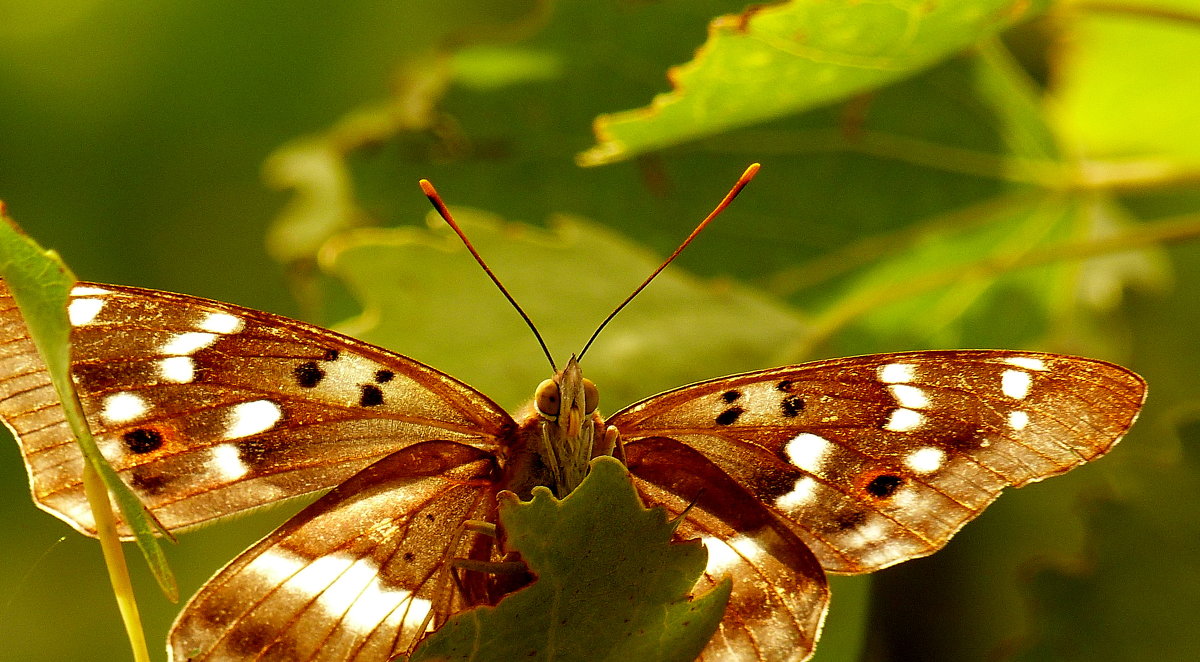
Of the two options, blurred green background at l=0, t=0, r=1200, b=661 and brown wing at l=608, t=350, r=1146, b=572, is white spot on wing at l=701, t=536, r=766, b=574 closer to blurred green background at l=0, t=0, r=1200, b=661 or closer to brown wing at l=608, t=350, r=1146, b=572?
brown wing at l=608, t=350, r=1146, b=572

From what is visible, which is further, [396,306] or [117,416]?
[396,306]

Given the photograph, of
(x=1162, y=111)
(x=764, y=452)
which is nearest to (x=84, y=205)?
(x=764, y=452)

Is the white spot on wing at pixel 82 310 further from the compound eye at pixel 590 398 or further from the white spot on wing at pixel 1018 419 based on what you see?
the white spot on wing at pixel 1018 419

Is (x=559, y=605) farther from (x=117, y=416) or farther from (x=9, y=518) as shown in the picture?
(x=9, y=518)

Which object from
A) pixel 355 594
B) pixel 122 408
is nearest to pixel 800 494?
pixel 355 594

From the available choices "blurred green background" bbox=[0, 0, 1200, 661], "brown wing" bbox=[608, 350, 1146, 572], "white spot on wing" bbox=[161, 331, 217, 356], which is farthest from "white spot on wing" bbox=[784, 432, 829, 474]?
"white spot on wing" bbox=[161, 331, 217, 356]

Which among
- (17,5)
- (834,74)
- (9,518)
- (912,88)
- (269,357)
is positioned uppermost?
(17,5)
